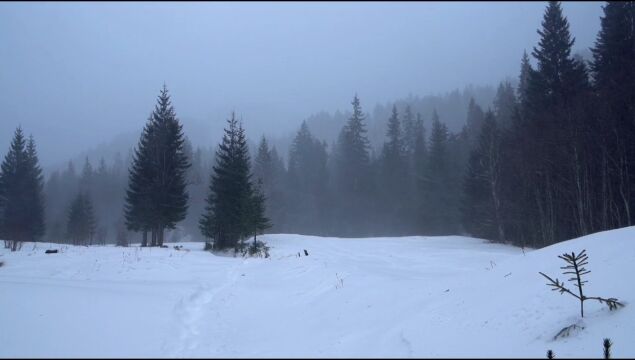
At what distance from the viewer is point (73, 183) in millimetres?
91812

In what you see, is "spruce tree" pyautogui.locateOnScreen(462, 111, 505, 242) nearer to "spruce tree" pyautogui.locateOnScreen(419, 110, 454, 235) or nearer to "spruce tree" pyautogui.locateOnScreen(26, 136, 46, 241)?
"spruce tree" pyautogui.locateOnScreen(419, 110, 454, 235)

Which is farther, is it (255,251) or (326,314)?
(255,251)

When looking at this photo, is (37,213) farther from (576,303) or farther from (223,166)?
(576,303)

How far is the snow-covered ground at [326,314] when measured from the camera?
5.77 meters

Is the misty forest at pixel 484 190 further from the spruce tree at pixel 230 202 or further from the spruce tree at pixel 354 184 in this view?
the spruce tree at pixel 354 184

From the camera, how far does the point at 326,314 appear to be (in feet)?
28.3

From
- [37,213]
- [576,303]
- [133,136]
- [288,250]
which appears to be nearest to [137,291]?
[576,303]

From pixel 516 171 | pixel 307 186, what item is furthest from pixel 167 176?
pixel 307 186

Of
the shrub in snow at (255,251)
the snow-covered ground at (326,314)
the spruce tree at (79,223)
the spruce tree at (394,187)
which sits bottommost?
the snow-covered ground at (326,314)

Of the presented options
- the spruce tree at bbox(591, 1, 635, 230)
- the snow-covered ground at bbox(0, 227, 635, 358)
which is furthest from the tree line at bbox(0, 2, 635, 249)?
the snow-covered ground at bbox(0, 227, 635, 358)

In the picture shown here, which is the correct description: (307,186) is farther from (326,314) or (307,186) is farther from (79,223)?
(326,314)

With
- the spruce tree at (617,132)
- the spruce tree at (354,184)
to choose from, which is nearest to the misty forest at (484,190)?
the spruce tree at (617,132)

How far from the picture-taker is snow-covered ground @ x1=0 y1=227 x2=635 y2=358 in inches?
227

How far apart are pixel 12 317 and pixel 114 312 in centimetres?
162
